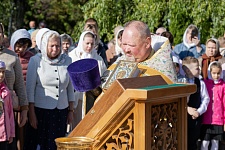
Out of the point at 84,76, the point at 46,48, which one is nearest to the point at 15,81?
the point at 46,48

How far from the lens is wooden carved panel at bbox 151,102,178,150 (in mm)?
3268

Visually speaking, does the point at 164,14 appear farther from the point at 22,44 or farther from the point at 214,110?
the point at 22,44

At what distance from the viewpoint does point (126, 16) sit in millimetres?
17125

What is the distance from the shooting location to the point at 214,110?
30.2ft

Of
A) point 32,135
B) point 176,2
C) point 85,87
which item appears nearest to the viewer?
point 85,87

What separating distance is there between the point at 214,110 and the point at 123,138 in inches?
243

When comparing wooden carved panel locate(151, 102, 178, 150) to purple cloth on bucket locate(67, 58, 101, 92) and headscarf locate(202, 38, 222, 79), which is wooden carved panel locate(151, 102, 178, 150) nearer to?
purple cloth on bucket locate(67, 58, 101, 92)

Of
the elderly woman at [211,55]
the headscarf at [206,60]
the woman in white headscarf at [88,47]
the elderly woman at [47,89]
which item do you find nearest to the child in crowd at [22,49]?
the elderly woman at [47,89]

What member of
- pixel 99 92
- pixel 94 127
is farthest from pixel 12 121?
pixel 94 127

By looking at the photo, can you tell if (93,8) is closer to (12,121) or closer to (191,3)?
(191,3)

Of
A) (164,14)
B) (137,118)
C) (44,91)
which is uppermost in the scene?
(164,14)

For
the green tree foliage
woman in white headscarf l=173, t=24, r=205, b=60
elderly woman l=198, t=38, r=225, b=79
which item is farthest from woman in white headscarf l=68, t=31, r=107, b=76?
the green tree foliage

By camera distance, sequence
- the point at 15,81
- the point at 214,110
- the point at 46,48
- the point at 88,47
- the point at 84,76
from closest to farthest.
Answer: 1. the point at 84,76
2. the point at 15,81
3. the point at 46,48
4. the point at 88,47
5. the point at 214,110

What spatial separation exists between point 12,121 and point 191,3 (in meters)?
9.87
